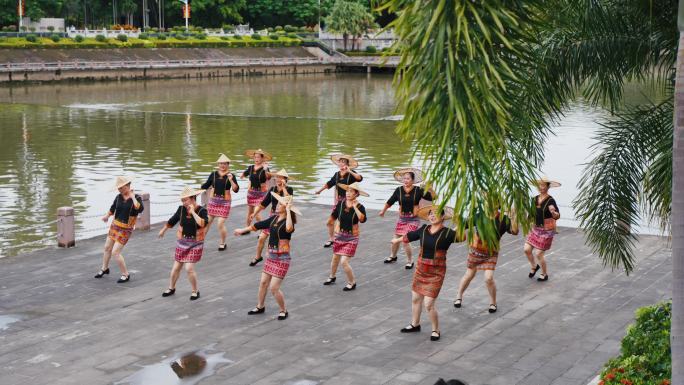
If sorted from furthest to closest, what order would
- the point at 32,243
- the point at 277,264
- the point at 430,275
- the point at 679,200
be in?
the point at 32,243 → the point at 277,264 → the point at 430,275 → the point at 679,200

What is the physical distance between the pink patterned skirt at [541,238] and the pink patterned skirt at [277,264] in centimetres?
430

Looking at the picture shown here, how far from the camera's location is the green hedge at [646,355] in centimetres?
912

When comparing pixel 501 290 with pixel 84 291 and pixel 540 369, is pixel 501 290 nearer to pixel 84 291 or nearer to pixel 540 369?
pixel 540 369

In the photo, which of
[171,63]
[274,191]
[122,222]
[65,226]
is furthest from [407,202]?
[171,63]

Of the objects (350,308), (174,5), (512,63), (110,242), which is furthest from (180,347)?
(174,5)

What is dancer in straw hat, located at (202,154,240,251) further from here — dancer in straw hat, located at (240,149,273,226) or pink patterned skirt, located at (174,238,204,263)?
pink patterned skirt, located at (174,238,204,263)

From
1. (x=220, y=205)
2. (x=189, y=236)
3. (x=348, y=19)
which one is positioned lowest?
(x=220, y=205)

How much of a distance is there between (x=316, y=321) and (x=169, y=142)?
25.3 meters

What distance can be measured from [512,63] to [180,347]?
6.58m

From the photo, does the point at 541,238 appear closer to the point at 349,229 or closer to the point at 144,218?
the point at 349,229

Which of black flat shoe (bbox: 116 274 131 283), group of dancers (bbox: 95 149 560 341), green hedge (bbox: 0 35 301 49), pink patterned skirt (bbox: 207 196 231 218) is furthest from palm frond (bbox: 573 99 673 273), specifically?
green hedge (bbox: 0 35 301 49)

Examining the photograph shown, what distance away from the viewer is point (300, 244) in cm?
1869

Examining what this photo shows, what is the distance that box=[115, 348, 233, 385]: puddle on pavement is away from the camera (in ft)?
36.8

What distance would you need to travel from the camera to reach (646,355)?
968 centimetres
